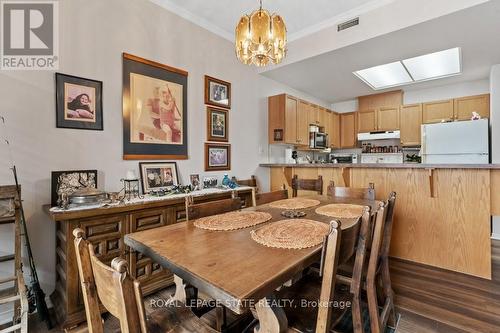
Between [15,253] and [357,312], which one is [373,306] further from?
[15,253]

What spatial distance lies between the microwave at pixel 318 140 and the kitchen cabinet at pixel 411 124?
145 centimetres

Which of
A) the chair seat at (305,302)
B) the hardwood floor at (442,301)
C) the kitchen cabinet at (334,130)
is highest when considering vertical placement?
the kitchen cabinet at (334,130)

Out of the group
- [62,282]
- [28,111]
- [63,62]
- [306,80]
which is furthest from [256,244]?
[306,80]

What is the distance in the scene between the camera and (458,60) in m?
3.48

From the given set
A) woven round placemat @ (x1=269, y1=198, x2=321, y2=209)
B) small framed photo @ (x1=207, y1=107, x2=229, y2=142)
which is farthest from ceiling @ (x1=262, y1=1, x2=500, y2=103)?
woven round placemat @ (x1=269, y1=198, x2=321, y2=209)

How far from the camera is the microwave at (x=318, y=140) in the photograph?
181 inches

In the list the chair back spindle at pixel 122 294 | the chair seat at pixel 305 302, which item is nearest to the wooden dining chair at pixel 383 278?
the chair seat at pixel 305 302

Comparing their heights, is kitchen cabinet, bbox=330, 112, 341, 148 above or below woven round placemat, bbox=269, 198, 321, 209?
above

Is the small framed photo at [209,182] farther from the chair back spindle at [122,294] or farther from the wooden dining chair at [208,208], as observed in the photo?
the chair back spindle at [122,294]

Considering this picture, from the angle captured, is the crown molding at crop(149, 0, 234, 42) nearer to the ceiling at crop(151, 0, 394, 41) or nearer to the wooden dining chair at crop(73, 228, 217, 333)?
the ceiling at crop(151, 0, 394, 41)

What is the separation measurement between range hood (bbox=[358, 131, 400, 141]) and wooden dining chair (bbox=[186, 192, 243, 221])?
4146 mm

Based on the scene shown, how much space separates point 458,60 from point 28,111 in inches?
200

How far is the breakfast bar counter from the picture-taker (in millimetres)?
2258

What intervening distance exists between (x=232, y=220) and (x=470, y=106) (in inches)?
192
